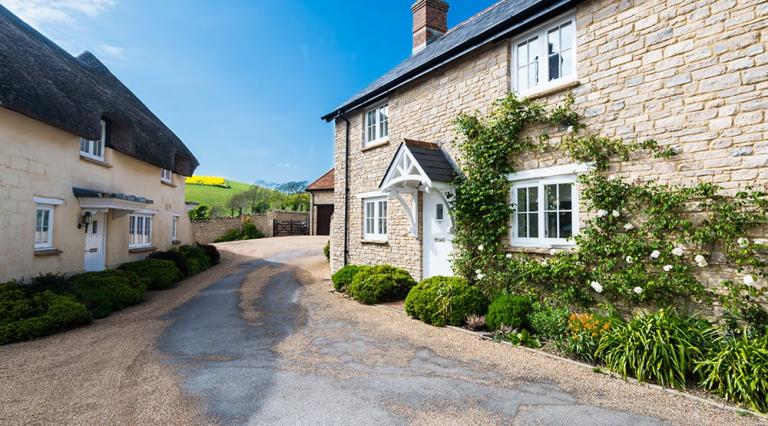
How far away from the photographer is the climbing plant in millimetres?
5324

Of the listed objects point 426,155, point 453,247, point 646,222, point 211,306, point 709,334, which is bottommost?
point 211,306

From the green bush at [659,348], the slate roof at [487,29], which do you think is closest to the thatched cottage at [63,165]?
the slate roof at [487,29]

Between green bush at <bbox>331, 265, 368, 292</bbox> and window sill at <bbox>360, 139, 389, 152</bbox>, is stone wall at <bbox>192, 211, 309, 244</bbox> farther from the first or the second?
green bush at <bbox>331, 265, 368, 292</bbox>

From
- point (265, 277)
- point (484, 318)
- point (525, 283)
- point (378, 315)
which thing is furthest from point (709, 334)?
point (265, 277)

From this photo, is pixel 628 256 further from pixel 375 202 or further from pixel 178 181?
pixel 178 181

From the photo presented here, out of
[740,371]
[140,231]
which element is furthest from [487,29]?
[140,231]

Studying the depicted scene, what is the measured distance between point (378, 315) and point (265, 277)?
7.24 m

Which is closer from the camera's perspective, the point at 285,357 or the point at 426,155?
the point at 285,357

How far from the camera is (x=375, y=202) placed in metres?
12.6

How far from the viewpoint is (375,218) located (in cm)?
1255

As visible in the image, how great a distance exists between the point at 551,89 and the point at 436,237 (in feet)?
14.2

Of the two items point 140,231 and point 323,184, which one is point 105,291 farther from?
point 323,184

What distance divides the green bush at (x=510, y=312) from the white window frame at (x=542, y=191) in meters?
1.17

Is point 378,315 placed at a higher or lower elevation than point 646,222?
lower
